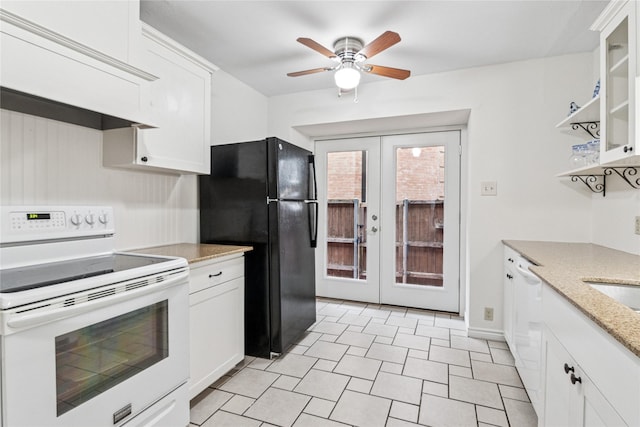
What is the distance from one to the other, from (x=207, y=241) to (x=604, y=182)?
3062 mm

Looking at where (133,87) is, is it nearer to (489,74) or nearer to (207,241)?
(207,241)

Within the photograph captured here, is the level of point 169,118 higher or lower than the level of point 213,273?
higher

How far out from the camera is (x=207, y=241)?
2.62 m

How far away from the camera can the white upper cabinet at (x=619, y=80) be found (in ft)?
4.81

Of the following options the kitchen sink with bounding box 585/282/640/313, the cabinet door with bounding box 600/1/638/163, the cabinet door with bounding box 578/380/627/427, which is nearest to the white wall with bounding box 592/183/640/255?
the cabinet door with bounding box 600/1/638/163

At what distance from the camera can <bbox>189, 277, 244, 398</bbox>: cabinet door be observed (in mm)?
1880

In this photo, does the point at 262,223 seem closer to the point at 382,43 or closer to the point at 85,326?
the point at 85,326

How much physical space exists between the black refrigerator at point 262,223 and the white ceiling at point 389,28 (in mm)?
779

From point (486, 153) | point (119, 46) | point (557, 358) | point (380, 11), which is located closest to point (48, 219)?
point (119, 46)

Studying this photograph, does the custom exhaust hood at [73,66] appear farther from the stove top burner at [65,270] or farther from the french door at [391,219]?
the french door at [391,219]

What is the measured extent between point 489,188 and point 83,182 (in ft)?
9.86

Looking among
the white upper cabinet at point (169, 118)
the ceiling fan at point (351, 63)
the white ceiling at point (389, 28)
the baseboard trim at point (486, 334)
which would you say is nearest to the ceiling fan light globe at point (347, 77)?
the ceiling fan at point (351, 63)

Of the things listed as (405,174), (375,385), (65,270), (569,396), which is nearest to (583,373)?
(569,396)

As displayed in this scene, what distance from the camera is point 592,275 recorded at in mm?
1411
